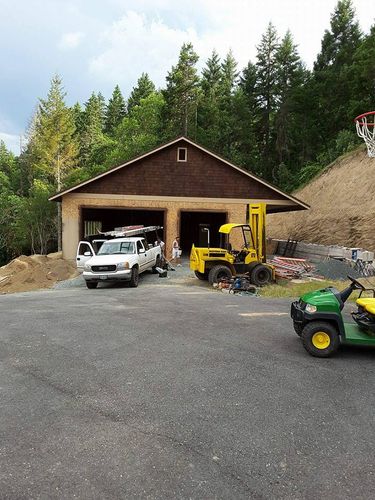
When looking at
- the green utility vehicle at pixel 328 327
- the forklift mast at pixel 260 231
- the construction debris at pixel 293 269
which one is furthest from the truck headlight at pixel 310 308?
the construction debris at pixel 293 269

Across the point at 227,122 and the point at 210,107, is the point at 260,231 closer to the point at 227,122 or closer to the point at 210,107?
the point at 227,122

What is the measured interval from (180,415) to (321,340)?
10.5 feet

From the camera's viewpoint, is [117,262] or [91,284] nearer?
[117,262]

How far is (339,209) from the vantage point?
2812 centimetres

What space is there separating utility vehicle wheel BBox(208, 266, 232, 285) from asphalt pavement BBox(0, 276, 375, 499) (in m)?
7.26

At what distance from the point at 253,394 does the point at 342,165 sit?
32208mm

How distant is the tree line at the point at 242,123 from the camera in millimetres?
44094

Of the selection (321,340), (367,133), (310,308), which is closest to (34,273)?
(310,308)

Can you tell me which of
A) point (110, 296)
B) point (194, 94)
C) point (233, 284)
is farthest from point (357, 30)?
point (110, 296)

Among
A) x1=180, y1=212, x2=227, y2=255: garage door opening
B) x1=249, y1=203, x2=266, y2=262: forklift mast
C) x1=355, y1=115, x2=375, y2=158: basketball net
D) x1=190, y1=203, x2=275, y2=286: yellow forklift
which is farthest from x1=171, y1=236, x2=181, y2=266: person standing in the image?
x1=180, y1=212, x2=227, y2=255: garage door opening

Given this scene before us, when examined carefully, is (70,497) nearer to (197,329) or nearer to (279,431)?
(279,431)

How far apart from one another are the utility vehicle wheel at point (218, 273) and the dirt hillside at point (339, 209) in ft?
38.2

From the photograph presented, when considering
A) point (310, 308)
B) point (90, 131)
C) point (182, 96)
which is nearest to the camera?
point (310, 308)

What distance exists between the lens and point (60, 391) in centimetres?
497
